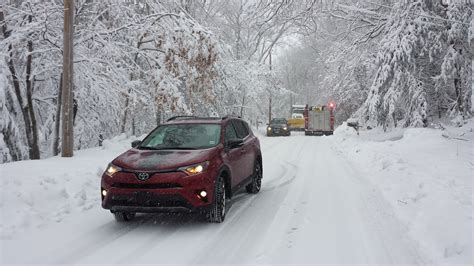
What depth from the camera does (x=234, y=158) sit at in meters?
8.15

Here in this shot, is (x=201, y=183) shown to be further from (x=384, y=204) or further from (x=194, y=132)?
(x=384, y=204)

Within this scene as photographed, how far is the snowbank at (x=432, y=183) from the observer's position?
5.60 meters

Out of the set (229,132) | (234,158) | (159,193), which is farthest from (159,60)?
(159,193)

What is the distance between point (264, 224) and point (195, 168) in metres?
1.44

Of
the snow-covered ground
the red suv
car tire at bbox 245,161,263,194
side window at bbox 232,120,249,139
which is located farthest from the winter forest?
the red suv

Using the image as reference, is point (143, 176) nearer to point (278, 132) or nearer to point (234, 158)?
point (234, 158)

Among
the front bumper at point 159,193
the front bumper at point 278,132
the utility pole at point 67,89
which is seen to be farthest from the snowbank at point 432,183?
the front bumper at point 278,132

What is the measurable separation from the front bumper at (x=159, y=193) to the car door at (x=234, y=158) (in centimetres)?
124

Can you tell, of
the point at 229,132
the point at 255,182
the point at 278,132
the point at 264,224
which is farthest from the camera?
the point at 278,132

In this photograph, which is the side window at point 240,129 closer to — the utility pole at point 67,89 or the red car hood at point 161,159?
the red car hood at point 161,159

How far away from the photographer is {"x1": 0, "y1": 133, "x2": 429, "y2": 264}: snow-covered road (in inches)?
211

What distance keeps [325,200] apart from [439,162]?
15.7 ft

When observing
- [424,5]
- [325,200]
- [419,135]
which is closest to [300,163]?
[419,135]

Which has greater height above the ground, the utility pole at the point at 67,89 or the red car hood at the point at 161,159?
the utility pole at the point at 67,89
